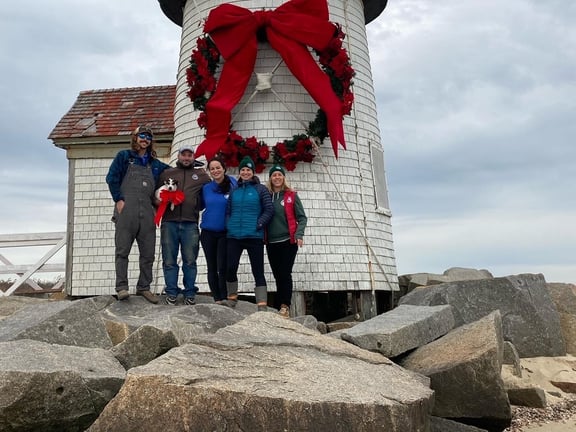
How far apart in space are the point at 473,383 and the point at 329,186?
5.92 metres

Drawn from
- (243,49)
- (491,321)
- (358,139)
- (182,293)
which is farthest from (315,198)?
(491,321)

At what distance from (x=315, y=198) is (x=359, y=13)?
4183 mm

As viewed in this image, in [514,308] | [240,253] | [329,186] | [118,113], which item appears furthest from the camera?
[118,113]

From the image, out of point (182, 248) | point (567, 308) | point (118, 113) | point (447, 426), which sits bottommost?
point (447, 426)

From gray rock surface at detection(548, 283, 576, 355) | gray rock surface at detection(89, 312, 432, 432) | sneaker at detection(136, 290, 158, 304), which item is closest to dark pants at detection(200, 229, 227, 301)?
sneaker at detection(136, 290, 158, 304)

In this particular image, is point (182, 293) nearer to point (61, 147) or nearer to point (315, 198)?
point (315, 198)

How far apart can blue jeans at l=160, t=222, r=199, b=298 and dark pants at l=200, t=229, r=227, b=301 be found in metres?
0.16

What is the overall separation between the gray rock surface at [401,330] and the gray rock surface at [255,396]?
1.54 metres

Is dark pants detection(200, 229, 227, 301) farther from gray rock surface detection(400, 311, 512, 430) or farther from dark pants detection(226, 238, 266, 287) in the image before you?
gray rock surface detection(400, 311, 512, 430)

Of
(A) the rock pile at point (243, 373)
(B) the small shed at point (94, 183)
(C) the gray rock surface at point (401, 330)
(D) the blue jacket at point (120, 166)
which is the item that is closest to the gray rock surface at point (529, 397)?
(A) the rock pile at point (243, 373)

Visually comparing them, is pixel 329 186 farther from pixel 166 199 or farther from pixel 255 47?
pixel 166 199

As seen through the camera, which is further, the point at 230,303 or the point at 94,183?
the point at 94,183

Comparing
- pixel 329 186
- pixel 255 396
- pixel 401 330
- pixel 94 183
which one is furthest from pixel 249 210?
pixel 94 183

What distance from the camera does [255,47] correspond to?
10828 millimetres
